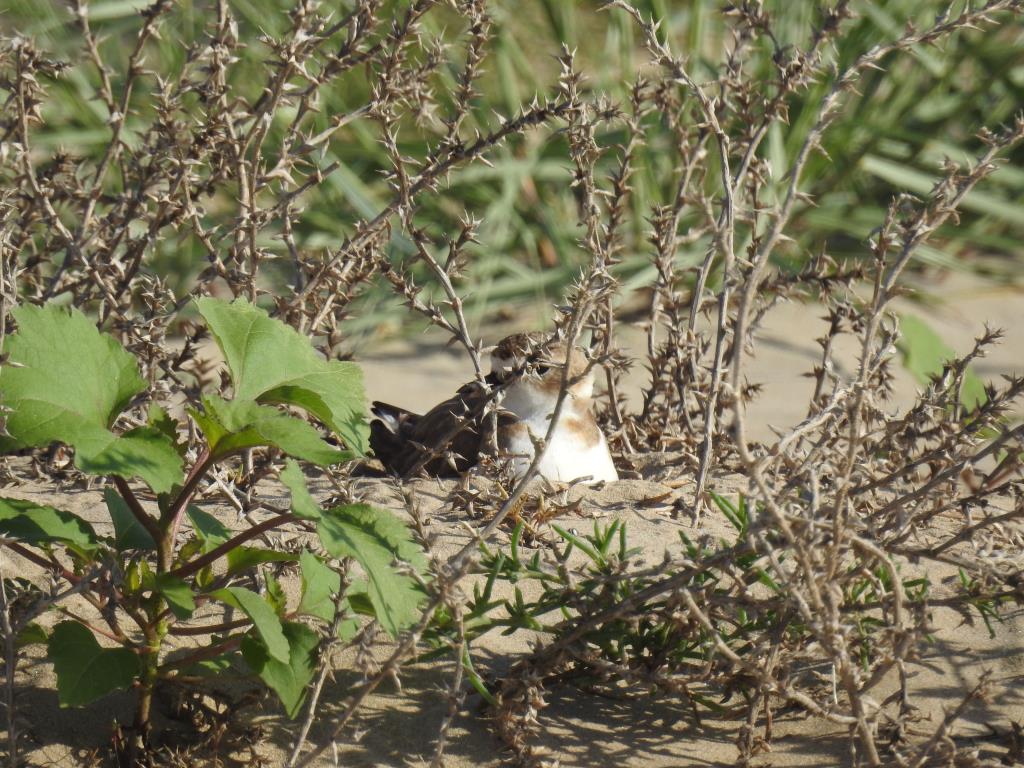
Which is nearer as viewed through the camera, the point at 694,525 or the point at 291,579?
the point at 291,579

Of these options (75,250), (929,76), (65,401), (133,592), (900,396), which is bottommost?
(133,592)

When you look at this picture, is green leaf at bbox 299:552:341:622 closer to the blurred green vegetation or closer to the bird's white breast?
the bird's white breast

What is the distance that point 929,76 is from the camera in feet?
24.7

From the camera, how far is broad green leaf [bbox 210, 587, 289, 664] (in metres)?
2.07

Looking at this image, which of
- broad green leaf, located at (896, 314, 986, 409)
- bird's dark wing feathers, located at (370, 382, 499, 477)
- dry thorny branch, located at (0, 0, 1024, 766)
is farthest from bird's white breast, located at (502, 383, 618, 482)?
broad green leaf, located at (896, 314, 986, 409)

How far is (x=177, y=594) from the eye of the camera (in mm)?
2146

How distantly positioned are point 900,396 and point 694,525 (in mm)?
2860

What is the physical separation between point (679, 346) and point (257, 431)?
1.66m

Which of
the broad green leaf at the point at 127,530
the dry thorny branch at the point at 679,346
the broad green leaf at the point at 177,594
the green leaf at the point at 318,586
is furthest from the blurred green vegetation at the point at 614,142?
the broad green leaf at the point at 177,594

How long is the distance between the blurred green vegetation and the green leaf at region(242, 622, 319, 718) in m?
4.25

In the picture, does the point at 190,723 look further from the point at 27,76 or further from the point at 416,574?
the point at 27,76

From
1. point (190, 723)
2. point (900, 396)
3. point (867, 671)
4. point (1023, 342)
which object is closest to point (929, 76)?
point (1023, 342)

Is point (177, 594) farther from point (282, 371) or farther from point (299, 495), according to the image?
point (282, 371)

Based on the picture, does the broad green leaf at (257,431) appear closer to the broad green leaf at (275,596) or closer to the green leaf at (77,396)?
the green leaf at (77,396)
